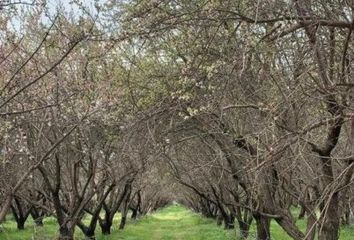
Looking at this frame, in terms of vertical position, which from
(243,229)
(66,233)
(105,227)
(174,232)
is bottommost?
(243,229)

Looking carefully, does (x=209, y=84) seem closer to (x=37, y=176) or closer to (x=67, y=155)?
(x=67, y=155)

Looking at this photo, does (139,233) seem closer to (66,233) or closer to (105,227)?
(105,227)

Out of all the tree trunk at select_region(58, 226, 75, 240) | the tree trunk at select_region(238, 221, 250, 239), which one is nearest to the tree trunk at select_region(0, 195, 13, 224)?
the tree trunk at select_region(58, 226, 75, 240)

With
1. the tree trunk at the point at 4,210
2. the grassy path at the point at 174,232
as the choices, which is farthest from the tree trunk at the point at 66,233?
the grassy path at the point at 174,232

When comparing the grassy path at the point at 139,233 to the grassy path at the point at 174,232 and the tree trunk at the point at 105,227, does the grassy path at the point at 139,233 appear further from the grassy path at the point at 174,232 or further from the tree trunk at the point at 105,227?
the tree trunk at the point at 105,227

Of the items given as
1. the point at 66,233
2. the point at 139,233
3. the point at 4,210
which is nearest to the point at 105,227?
the point at 139,233

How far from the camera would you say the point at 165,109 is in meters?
9.94

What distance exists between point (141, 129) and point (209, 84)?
2.05 meters

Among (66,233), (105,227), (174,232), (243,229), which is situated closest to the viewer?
(66,233)

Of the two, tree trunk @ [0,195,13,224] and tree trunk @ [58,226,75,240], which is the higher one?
tree trunk @ [0,195,13,224]

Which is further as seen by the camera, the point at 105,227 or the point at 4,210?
the point at 105,227

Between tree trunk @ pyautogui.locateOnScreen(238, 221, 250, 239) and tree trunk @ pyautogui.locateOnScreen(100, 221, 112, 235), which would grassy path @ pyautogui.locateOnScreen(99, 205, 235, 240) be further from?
tree trunk @ pyautogui.locateOnScreen(238, 221, 250, 239)

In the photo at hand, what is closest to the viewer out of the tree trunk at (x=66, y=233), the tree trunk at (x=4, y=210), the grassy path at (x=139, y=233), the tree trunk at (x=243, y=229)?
the tree trunk at (x=4, y=210)

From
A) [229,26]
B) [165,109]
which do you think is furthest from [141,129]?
[229,26]
